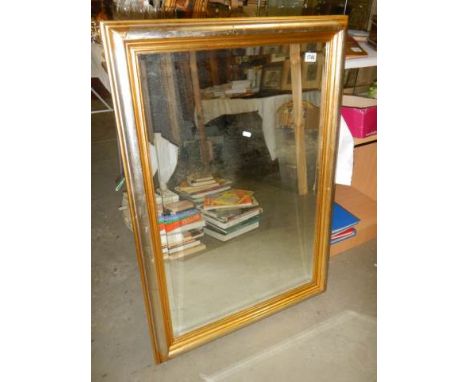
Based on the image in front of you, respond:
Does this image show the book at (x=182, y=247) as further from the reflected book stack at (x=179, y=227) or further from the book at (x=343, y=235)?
the book at (x=343, y=235)

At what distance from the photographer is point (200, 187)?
1.14 m

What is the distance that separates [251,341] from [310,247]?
398 millimetres

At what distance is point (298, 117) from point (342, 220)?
57 cm

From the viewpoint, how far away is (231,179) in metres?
1.21

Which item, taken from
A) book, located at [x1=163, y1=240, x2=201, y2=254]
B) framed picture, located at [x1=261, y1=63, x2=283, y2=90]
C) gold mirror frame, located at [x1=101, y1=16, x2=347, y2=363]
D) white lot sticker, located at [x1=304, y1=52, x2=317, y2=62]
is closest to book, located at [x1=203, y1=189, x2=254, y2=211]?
book, located at [x1=163, y1=240, x2=201, y2=254]

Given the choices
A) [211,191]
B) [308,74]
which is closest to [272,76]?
[308,74]

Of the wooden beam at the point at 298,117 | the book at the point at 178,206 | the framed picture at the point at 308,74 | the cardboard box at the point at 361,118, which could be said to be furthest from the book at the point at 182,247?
the cardboard box at the point at 361,118

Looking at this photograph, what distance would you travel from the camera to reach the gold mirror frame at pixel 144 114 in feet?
2.77

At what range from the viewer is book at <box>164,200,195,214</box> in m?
1.06

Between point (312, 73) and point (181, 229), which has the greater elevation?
point (312, 73)

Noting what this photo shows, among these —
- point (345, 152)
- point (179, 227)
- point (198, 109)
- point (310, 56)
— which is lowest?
point (179, 227)

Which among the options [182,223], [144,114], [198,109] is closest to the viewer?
[144,114]

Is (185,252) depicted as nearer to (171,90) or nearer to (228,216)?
(228,216)
